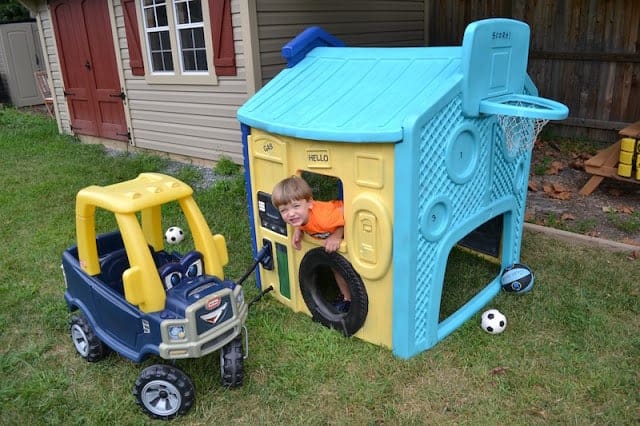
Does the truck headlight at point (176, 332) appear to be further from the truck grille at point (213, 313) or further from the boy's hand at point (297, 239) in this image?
the boy's hand at point (297, 239)

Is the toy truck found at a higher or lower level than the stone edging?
higher

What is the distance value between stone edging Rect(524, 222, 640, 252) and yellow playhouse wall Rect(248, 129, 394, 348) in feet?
7.69

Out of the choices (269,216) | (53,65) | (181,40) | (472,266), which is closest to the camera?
(269,216)

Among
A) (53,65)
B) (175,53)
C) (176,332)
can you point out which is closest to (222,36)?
(175,53)

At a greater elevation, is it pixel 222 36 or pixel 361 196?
pixel 222 36

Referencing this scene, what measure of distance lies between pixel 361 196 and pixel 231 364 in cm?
117

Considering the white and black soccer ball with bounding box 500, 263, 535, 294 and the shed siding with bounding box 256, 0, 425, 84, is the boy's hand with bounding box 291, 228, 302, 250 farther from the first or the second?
the shed siding with bounding box 256, 0, 425, 84

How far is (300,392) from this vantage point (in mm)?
3018

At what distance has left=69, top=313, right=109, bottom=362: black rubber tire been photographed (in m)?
3.25

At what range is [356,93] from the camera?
10.7ft

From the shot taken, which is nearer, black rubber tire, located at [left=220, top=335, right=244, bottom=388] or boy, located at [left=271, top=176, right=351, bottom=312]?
black rubber tire, located at [left=220, top=335, right=244, bottom=388]

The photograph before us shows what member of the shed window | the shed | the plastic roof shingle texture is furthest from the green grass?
the shed

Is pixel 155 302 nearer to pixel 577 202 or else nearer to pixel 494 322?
pixel 494 322

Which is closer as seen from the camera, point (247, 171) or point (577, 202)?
point (247, 171)
